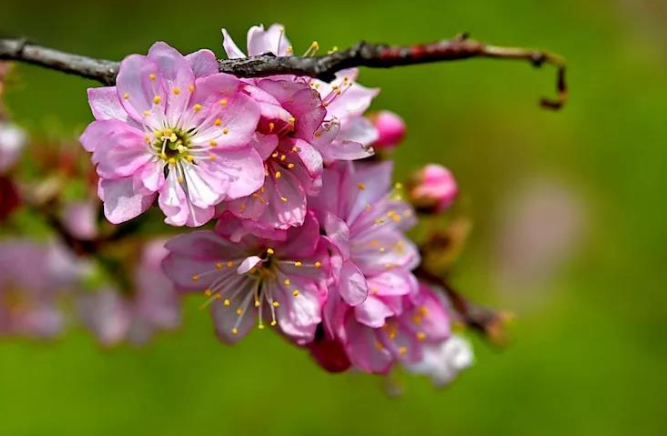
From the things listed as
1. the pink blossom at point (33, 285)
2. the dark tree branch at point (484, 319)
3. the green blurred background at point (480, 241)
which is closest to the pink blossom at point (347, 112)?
the dark tree branch at point (484, 319)

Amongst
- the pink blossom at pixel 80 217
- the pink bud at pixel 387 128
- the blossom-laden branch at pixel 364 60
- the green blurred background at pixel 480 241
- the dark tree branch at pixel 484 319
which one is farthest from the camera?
the green blurred background at pixel 480 241

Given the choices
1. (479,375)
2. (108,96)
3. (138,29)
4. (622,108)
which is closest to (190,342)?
(479,375)

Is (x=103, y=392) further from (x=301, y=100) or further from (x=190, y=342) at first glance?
(x=301, y=100)

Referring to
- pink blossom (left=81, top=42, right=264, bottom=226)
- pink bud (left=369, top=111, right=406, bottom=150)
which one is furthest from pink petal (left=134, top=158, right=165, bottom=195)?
pink bud (left=369, top=111, right=406, bottom=150)

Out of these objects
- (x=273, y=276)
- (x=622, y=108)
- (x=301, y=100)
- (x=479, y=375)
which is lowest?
(x=479, y=375)

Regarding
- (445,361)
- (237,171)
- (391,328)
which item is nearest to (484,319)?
(445,361)

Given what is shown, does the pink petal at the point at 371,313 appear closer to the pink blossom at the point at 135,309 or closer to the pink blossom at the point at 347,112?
the pink blossom at the point at 347,112
